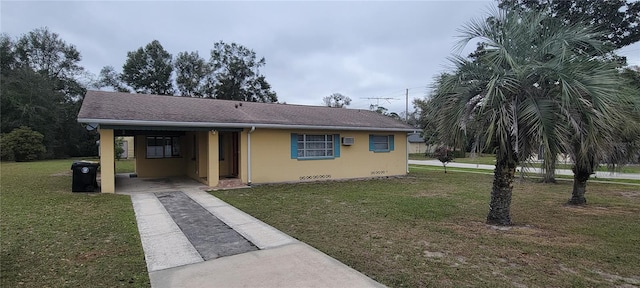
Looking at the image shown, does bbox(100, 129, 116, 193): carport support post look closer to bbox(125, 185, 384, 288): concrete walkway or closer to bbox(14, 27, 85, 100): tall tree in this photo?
bbox(125, 185, 384, 288): concrete walkway

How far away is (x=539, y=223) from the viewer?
645 centimetres

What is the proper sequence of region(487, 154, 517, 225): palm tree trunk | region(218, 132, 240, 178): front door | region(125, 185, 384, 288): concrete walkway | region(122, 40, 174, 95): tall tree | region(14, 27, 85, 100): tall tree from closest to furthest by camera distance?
region(125, 185, 384, 288): concrete walkway < region(487, 154, 517, 225): palm tree trunk < region(218, 132, 240, 178): front door < region(14, 27, 85, 100): tall tree < region(122, 40, 174, 95): tall tree

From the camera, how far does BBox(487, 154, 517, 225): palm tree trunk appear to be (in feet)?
19.8

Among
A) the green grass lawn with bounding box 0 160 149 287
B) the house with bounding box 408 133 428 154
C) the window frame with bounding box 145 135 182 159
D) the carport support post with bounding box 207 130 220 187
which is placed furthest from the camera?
the house with bounding box 408 133 428 154

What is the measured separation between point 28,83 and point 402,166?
32.5 m

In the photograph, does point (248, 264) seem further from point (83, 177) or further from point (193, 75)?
point (193, 75)

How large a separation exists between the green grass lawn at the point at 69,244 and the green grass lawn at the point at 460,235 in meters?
2.37

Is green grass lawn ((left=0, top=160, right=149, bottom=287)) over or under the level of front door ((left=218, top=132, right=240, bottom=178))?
under

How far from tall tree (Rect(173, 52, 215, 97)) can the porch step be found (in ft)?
103

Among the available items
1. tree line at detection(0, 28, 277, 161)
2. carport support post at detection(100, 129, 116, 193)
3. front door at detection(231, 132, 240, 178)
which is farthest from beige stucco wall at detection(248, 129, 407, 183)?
tree line at detection(0, 28, 277, 161)

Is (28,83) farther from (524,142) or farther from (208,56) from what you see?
(524,142)

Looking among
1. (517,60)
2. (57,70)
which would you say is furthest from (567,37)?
(57,70)

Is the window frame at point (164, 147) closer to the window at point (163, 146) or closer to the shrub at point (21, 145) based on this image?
the window at point (163, 146)

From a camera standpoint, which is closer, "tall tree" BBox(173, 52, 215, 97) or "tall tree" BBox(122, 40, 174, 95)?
"tall tree" BBox(122, 40, 174, 95)
